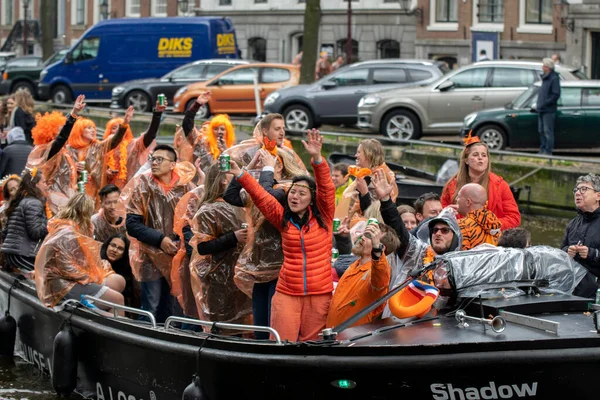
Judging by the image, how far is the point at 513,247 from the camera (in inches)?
339

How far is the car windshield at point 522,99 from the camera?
66.1 feet

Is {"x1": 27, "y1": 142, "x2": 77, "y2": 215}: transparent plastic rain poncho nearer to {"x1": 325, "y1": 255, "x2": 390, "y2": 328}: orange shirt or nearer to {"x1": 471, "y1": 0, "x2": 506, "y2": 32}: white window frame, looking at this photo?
{"x1": 325, "y1": 255, "x2": 390, "y2": 328}: orange shirt

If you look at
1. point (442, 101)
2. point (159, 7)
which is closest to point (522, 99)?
point (442, 101)

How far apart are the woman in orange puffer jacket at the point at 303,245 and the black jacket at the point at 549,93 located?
11214 millimetres

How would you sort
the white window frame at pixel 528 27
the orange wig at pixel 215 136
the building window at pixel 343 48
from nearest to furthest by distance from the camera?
the orange wig at pixel 215 136 → the white window frame at pixel 528 27 → the building window at pixel 343 48

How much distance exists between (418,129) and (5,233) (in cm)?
1204

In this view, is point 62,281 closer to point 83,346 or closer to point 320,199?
point 83,346

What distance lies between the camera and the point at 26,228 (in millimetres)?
10922

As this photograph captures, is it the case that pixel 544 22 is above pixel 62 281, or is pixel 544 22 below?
above

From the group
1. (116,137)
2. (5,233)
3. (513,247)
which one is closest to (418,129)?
(116,137)

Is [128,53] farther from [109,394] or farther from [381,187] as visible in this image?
[381,187]

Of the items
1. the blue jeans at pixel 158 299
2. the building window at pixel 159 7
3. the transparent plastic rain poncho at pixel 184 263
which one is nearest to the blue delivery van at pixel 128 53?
the building window at pixel 159 7

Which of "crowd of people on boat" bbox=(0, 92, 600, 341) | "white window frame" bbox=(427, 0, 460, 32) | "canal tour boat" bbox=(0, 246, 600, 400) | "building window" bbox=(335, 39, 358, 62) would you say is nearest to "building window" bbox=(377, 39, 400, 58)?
"building window" bbox=(335, 39, 358, 62)

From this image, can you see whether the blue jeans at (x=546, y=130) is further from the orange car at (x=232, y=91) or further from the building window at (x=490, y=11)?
the building window at (x=490, y=11)
